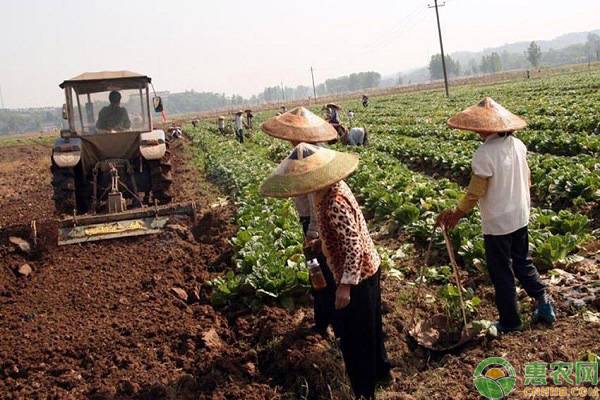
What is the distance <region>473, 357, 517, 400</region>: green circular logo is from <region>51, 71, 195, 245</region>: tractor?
6866 millimetres

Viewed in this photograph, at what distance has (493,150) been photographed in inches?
180

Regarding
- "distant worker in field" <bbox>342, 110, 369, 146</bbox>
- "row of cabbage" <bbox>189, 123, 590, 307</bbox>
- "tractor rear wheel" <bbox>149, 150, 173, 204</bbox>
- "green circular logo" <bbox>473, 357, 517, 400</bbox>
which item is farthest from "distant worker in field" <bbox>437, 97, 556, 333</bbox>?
"distant worker in field" <bbox>342, 110, 369, 146</bbox>

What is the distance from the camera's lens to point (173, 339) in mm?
5402

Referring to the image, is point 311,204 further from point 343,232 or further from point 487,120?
point 487,120

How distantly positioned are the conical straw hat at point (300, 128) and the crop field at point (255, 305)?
1693 mm

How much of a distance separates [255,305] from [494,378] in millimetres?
2661

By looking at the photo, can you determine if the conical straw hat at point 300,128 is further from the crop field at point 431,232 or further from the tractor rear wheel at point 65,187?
the tractor rear wheel at point 65,187

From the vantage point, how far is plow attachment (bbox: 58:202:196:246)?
798cm

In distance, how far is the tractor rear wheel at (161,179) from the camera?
1052 centimetres

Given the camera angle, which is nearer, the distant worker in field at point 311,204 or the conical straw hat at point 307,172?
the conical straw hat at point 307,172

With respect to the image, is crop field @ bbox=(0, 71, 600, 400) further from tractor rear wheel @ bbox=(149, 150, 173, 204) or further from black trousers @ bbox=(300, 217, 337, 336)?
tractor rear wheel @ bbox=(149, 150, 173, 204)

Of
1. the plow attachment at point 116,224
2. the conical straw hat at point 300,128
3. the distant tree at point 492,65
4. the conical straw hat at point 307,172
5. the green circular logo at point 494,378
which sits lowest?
the green circular logo at point 494,378

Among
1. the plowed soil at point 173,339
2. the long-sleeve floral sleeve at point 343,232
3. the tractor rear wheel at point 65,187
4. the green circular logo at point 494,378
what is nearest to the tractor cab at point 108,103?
the tractor rear wheel at point 65,187

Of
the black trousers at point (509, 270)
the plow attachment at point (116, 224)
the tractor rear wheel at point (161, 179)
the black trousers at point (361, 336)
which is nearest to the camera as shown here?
the black trousers at point (361, 336)
